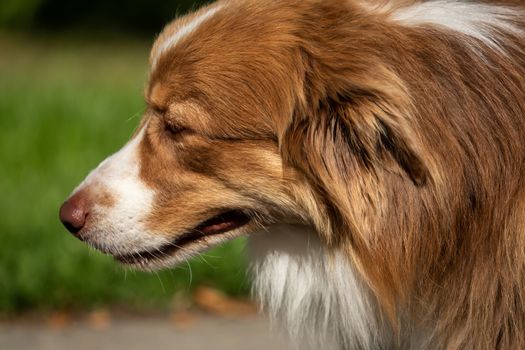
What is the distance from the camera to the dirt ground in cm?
527

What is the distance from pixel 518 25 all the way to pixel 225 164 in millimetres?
1165

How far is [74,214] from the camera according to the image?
3.86m

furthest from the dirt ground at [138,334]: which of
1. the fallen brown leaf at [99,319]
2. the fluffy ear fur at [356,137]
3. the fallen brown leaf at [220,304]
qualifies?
the fluffy ear fur at [356,137]

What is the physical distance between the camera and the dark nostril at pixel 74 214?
3846 millimetres

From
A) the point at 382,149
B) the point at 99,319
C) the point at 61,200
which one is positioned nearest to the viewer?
the point at 382,149

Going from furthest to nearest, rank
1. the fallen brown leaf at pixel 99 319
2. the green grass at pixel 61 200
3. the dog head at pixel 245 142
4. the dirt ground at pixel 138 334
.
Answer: the green grass at pixel 61 200, the fallen brown leaf at pixel 99 319, the dirt ground at pixel 138 334, the dog head at pixel 245 142

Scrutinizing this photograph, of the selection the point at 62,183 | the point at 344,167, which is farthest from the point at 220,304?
the point at 344,167

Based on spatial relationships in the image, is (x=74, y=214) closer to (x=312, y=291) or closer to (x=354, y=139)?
(x=312, y=291)

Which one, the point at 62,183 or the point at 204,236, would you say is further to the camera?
the point at 62,183

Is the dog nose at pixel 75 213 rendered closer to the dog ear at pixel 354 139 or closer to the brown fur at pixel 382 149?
the brown fur at pixel 382 149

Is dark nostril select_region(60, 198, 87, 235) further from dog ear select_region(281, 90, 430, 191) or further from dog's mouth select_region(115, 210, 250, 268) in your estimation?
dog ear select_region(281, 90, 430, 191)

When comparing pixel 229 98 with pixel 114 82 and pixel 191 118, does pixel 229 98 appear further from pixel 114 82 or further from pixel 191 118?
pixel 114 82

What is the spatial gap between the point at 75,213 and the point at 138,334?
171cm

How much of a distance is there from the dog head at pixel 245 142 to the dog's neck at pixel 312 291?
0.12m
